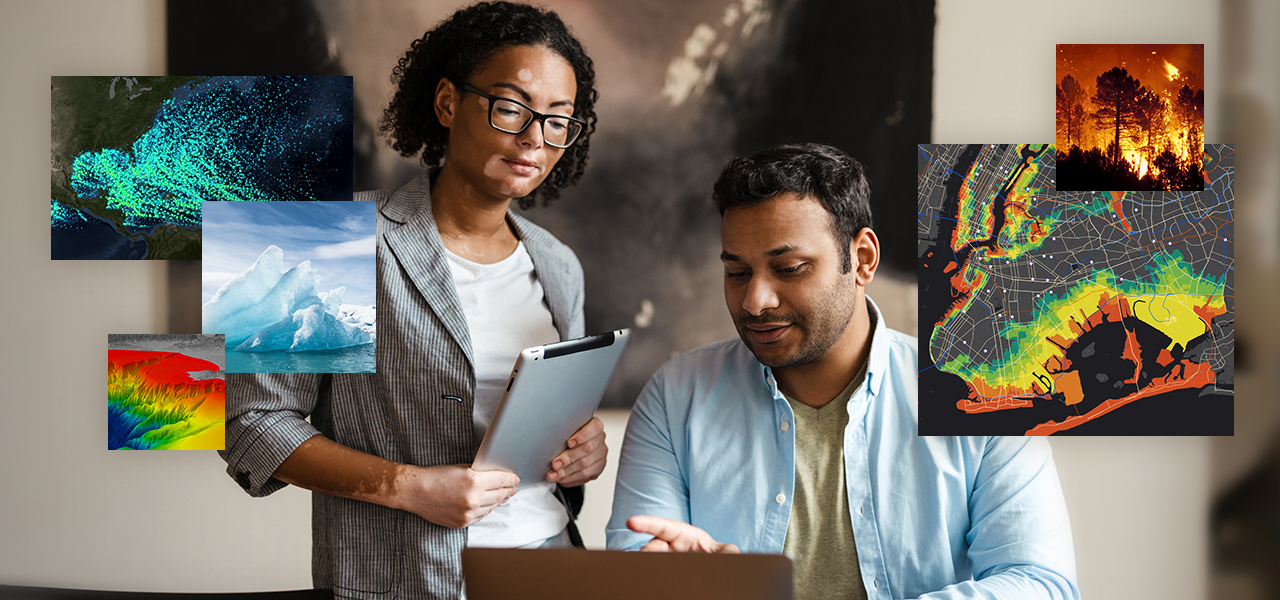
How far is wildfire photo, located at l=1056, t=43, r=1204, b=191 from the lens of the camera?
1.58 metres

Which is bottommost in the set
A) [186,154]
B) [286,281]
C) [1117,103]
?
[286,281]

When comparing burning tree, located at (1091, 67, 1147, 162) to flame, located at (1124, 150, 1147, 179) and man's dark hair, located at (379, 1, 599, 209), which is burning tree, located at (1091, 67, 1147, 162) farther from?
man's dark hair, located at (379, 1, 599, 209)

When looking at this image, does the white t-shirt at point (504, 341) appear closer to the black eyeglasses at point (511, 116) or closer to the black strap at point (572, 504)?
the black strap at point (572, 504)

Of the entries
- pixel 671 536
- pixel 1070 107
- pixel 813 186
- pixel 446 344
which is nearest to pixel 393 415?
pixel 446 344

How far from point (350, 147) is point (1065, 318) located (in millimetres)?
1509

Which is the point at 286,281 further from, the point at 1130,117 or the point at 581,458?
the point at 1130,117

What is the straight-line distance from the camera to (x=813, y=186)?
4.60ft

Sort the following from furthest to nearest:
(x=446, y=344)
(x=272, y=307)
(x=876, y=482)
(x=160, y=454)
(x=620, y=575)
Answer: (x=160, y=454) → (x=272, y=307) → (x=446, y=344) → (x=876, y=482) → (x=620, y=575)

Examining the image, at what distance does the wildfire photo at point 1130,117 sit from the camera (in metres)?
1.58

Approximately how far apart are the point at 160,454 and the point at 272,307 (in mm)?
472

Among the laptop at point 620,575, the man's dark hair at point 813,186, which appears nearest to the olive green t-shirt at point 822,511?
the man's dark hair at point 813,186

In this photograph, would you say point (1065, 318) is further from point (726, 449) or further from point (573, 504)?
point (573, 504)

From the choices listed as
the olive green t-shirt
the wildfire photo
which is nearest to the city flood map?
the wildfire photo

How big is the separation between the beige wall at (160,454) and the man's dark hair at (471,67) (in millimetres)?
546
